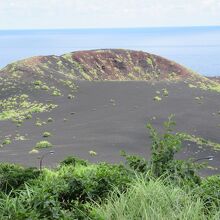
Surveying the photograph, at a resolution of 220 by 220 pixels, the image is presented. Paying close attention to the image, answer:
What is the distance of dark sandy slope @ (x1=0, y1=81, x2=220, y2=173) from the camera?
28875 mm

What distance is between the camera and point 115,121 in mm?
40625

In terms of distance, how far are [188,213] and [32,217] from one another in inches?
67.1

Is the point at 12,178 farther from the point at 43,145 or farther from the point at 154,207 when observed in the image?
the point at 43,145

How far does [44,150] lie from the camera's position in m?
28.0

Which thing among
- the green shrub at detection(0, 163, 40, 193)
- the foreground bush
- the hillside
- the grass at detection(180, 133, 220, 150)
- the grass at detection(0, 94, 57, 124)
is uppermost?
the foreground bush

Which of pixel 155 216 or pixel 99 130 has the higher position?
pixel 155 216

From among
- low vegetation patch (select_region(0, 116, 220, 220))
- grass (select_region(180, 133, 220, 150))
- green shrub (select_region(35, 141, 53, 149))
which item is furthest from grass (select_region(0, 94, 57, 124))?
low vegetation patch (select_region(0, 116, 220, 220))

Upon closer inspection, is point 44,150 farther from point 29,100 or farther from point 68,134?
point 29,100

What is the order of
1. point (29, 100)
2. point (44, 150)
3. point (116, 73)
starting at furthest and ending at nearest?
point (116, 73)
point (29, 100)
point (44, 150)

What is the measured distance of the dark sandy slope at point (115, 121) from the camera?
28875mm

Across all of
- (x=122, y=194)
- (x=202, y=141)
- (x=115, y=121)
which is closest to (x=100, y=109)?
(x=115, y=121)

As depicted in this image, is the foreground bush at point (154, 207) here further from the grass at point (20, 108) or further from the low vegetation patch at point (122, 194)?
the grass at point (20, 108)

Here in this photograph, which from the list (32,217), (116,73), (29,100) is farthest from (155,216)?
(116,73)

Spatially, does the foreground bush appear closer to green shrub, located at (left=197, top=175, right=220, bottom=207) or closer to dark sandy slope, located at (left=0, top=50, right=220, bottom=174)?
green shrub, located at (left=197, top=175, right=220, bottom=207)
